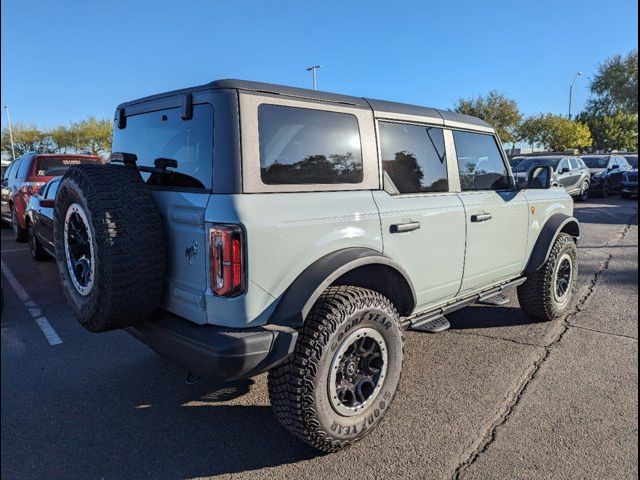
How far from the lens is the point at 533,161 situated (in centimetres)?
1655

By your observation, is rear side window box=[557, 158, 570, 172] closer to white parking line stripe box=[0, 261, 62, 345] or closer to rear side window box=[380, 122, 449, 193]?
rear side window box=[380, 122, 449, 193]

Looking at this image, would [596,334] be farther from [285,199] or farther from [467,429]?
[285,199]

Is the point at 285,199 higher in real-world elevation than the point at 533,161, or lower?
lower

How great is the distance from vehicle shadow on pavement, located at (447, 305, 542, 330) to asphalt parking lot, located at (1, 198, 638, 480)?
0.20 ft

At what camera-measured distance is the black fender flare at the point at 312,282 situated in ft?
7.96

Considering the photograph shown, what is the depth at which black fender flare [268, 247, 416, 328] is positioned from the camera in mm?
2426

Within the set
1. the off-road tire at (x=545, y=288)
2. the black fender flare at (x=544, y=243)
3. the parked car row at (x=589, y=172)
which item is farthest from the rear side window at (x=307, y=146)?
the parked car row at (x=589, y=172)

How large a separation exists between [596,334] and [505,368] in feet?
4.44

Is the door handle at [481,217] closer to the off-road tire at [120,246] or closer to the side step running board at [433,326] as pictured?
the side step running board at [433,326]

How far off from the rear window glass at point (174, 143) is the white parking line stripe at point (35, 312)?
214 centimetres

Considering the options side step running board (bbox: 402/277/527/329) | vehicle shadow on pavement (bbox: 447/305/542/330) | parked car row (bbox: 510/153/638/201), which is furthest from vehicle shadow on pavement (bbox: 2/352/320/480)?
parked car row (bbox: 510/153/638/201)

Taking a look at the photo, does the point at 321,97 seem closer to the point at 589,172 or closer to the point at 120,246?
the point at 120,246

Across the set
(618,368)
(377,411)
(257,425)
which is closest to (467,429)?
(377,411)

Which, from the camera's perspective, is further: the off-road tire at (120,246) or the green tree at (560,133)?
the green tree at (560,133)
